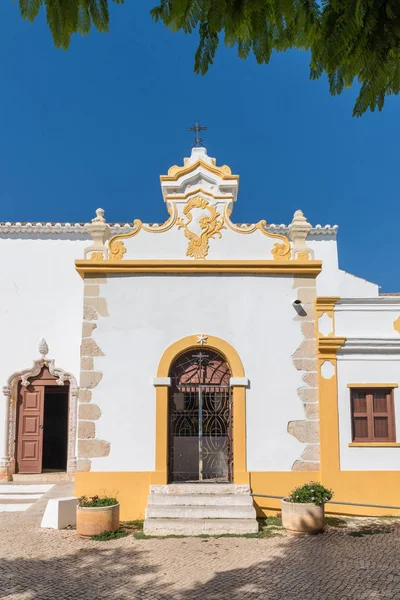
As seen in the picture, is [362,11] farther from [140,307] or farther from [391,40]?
[140,307]

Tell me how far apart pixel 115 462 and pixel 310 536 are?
11.7ft

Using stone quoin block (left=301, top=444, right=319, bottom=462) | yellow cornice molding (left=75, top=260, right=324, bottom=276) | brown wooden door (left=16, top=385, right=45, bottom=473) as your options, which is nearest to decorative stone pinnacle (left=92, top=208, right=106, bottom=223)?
yellow cornice molding (left=75, top=260, right=324, bottom=276)

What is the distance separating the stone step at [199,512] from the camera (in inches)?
368

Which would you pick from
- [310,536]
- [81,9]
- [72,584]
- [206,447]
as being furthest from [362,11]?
[206,447]

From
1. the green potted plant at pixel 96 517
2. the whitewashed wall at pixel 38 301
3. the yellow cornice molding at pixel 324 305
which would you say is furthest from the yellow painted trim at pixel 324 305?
the whitewashed wall at pixel 38 301

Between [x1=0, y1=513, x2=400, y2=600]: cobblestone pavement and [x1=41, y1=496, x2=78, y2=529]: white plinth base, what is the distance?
29cm

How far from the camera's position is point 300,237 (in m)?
11.1

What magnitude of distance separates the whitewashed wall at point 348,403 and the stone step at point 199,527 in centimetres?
228

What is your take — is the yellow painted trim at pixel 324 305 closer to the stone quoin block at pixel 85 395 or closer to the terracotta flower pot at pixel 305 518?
the terracotta flower pot at pixel 305 518

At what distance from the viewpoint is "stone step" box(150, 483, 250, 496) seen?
32.7ft

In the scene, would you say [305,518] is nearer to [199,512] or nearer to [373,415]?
[199,512]

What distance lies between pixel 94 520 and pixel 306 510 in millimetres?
3341

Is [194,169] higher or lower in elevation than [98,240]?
higher

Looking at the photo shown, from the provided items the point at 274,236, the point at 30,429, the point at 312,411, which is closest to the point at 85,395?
the point at 312,411
